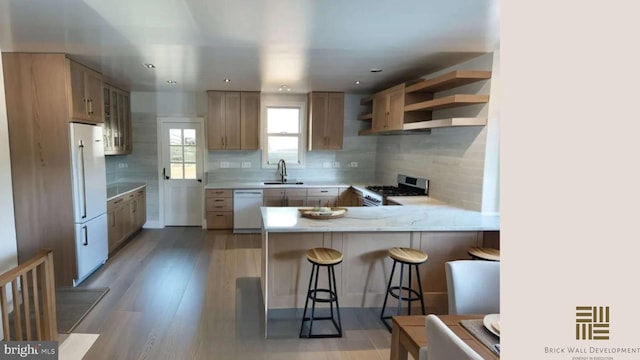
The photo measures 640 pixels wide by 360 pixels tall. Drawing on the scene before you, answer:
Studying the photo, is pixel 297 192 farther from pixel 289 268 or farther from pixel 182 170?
pixel 289 268

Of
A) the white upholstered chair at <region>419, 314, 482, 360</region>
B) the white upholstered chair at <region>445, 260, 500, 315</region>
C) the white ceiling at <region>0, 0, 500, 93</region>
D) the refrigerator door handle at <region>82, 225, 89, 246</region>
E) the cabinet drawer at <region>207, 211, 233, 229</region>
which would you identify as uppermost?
the white ceiling at <region>0, 0, 500, 93</region>

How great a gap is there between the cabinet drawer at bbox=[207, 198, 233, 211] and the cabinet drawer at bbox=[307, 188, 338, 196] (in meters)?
1.30

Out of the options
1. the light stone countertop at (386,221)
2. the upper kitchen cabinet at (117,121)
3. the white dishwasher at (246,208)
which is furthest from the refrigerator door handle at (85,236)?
the white dishwasher at (246,208)

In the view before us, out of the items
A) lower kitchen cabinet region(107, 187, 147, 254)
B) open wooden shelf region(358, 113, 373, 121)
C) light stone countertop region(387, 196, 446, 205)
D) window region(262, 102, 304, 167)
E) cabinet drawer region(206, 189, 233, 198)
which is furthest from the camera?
window region(262, 102, 304, 167)

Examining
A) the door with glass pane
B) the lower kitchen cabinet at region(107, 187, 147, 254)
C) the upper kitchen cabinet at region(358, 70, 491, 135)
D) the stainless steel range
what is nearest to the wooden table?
the upper kitchen cabinet at region(358, 70, 491, 135)

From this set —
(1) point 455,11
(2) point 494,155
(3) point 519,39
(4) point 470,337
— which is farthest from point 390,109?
(3) point 519,39

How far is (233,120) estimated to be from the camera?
19.2ft

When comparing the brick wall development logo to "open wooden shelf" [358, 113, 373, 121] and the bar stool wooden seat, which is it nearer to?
the bar stool wooden seat

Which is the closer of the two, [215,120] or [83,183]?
[83,183]

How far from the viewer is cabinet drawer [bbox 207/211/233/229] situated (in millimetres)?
5781

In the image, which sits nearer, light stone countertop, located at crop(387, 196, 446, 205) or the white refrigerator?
the white refrigerator

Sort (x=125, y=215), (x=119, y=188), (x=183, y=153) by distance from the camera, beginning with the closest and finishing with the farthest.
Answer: (x=125, y=215)
(x=119, y=188)
(x=183, y=153)

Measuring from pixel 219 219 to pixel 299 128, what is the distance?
208cm

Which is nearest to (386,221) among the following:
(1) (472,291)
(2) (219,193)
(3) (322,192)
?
(1) (472,291)
